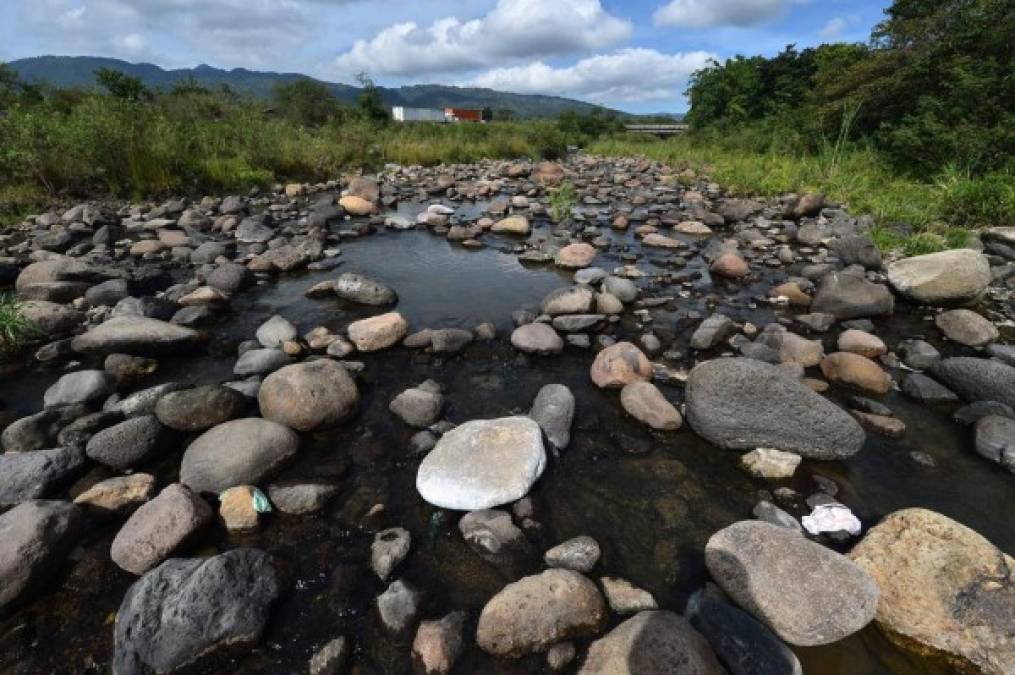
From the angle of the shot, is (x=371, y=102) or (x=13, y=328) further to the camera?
(x=371, y=102)

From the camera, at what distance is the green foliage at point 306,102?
1280 inches

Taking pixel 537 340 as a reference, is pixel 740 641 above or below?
below

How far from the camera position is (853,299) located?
6.29m

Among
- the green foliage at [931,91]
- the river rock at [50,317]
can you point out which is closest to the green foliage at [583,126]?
the green foliage at [931,91]

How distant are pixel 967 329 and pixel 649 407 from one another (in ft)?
14.9

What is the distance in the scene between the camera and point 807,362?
5148 millimetres

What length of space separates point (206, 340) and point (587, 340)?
4.53 m

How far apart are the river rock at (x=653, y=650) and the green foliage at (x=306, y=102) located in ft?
114

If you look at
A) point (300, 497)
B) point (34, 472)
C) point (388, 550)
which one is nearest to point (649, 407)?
point (388, 550)

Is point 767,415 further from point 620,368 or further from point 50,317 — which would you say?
point 50,317

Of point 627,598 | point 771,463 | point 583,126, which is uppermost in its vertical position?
point 583,126

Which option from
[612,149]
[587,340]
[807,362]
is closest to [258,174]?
[587,340]

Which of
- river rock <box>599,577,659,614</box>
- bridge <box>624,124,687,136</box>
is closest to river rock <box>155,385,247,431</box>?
river rock <box>599,577,659,614</box>

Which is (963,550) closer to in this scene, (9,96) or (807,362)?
(807,362)
